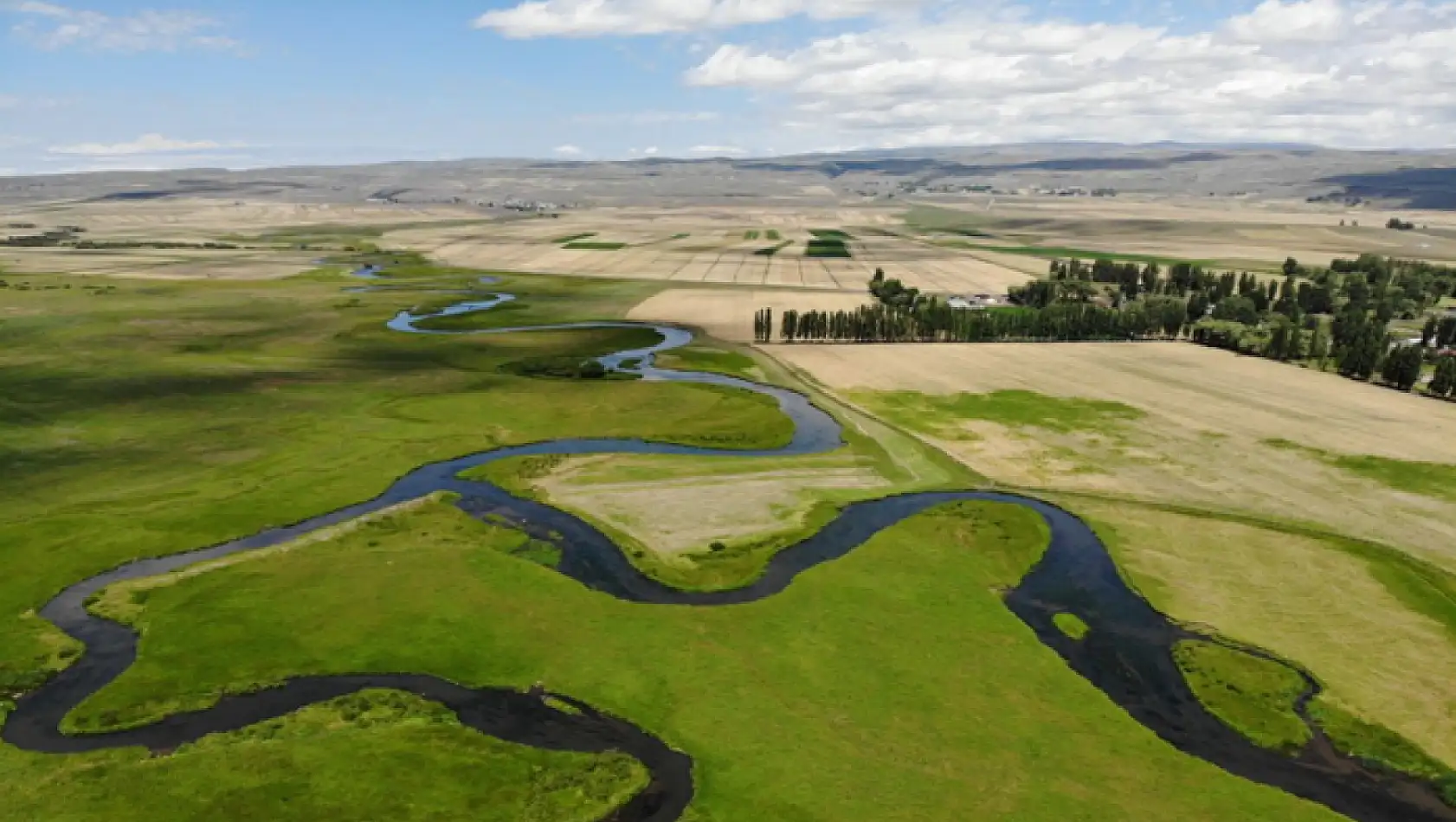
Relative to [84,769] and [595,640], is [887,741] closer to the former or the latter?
[595,640]

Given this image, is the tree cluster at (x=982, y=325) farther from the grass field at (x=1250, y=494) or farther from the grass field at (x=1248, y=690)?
the grass field at (x=1248, y=690)

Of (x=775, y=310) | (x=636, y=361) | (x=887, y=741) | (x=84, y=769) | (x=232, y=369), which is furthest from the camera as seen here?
(x=775, y=310)

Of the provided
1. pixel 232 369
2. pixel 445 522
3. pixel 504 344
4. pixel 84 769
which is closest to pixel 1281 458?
pixel 445 522

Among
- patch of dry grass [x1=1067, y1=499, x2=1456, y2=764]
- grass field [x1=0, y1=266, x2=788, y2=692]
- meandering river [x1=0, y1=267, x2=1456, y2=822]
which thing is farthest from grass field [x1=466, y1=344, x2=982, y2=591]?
patch of dry grass [x1=1067, y1=499, x2=1456, y2=764]

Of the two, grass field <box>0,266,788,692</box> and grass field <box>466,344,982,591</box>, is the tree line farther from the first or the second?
grass field <box>466,344,982,591</box>

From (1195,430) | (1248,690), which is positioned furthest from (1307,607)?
(1195,430)

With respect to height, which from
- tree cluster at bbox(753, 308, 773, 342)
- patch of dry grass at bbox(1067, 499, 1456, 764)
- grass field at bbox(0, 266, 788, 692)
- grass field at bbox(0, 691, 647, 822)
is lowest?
grass field at bbox(0, 691, 647, 822)

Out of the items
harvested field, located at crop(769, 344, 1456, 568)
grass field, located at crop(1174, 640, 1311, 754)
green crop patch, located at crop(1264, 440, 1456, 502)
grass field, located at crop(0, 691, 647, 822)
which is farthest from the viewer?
green crop patch, located at crop(1264, 440, 1456, 502)
